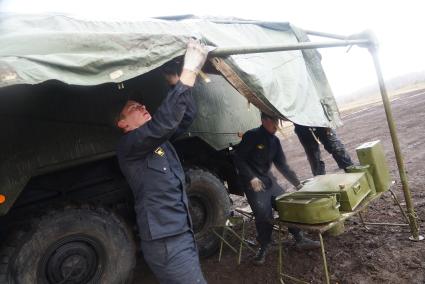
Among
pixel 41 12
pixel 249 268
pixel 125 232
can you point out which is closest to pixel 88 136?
pixel 125 232

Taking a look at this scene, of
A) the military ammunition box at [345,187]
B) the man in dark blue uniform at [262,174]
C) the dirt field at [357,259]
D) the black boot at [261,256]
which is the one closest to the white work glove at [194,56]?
the dirt field at [357,259]

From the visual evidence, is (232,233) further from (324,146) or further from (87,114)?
(87,114)

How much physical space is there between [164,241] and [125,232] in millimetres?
1257

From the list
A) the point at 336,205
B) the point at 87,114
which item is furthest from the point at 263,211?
the point at 87,114

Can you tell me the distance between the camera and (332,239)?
5129mm

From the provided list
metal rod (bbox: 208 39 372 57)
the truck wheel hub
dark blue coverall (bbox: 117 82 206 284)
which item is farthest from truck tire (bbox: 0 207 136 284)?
metal rod (bbox: 208 39 372 57)

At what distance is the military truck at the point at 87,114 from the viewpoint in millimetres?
2729

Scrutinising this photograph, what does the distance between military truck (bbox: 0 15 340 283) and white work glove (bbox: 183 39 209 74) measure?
2.1 inches

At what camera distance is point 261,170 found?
5.23 meters

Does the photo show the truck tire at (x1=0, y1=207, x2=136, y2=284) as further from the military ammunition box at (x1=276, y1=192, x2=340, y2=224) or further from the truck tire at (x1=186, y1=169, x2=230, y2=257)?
the military ammunition box at (x1=276, y1=192, x2=340, y2=224)

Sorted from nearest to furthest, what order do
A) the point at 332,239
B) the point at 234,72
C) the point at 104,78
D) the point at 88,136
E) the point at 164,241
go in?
the point at 104,78
the point at 164,241
the point at 234,72
the point at 88,136
the point at 332,239

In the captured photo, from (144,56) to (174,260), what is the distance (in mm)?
1544

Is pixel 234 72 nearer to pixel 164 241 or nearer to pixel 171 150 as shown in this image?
pixel 171 150

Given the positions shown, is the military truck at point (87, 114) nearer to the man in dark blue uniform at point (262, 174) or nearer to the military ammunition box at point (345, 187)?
the man in dark blue uniform at point (262, 174)
